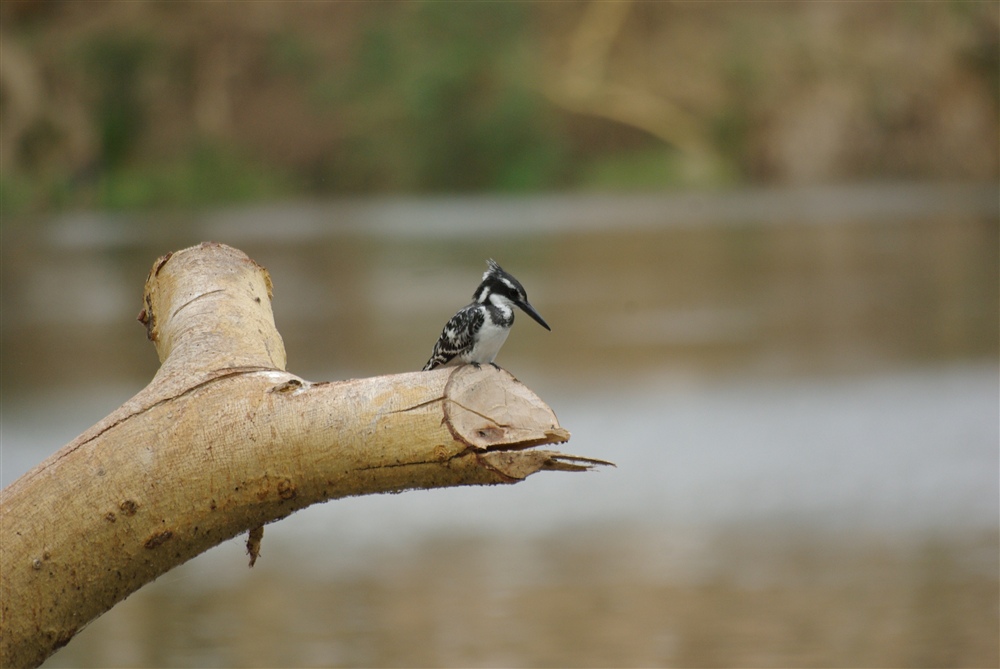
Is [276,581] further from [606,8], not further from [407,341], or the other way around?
[606,8]

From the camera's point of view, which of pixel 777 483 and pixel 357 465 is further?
pixel 777 483

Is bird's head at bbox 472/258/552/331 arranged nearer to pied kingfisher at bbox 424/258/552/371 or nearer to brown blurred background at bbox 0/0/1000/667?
pied kingfisher at bbox 424/258/552/371

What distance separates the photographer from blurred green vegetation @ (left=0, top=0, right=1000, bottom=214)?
1759 cm

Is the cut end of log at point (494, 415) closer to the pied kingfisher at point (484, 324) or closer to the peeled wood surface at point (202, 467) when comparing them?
the peeled wood surface at point (202, 467)

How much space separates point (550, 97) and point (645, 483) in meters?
16.5

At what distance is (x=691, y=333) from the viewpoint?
603cm

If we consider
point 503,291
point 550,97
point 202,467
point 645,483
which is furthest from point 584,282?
point 550,97

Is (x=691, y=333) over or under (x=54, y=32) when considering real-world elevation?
under

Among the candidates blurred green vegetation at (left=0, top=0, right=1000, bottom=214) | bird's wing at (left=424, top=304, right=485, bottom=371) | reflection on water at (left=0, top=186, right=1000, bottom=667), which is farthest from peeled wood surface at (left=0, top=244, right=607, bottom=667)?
→ blurred green vegetation at (left=0, top=0, right=1000, bottom=214)

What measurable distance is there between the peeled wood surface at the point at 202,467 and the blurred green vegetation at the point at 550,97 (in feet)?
48.6

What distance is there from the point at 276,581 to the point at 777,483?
142cm

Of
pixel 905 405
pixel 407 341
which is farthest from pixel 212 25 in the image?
pixel 905 405

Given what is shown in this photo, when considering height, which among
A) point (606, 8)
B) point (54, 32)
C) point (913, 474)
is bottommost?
point (913, 474)

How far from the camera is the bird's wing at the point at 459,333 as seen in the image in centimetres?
165
